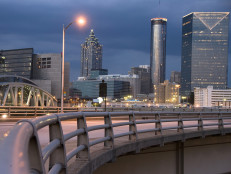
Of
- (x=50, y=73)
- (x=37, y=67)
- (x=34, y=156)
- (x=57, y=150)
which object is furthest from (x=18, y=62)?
(x=34, y=156)

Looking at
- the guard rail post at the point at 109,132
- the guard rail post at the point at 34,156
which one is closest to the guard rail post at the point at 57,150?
the guard rail post at the point at 34,156

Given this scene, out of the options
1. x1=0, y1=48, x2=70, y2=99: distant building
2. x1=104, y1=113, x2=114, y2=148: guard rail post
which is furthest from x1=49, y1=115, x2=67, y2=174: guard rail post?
x1=0, y1=48, x2=70, y2=99: distant building

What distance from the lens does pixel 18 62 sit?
19075 centimetres

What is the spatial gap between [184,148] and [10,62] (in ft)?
636

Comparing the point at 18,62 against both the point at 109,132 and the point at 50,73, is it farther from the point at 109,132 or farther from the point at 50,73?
the point at 109,132

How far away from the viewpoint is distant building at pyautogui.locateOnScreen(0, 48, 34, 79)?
18462 cm

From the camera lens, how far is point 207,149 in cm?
1551

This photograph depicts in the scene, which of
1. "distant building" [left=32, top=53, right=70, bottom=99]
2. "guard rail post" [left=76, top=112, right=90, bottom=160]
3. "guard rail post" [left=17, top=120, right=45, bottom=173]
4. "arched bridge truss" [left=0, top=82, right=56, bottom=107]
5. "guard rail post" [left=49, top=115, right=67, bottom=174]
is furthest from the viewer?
"distant building" [left=32, top=53, right=70, bottom=99]

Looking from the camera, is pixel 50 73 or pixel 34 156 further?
pixel 50 73

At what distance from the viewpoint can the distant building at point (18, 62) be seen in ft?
606

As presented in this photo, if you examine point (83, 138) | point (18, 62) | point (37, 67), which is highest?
point (18, 62)

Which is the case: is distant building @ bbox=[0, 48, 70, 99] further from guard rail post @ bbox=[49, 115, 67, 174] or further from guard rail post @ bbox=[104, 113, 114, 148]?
guard rail post @ bbox=[49, 115, 67, 174]

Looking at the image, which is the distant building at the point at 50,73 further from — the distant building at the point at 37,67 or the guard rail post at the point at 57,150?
the guard rail post at the point at 57,150

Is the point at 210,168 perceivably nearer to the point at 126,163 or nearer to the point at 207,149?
the point at 207,149
